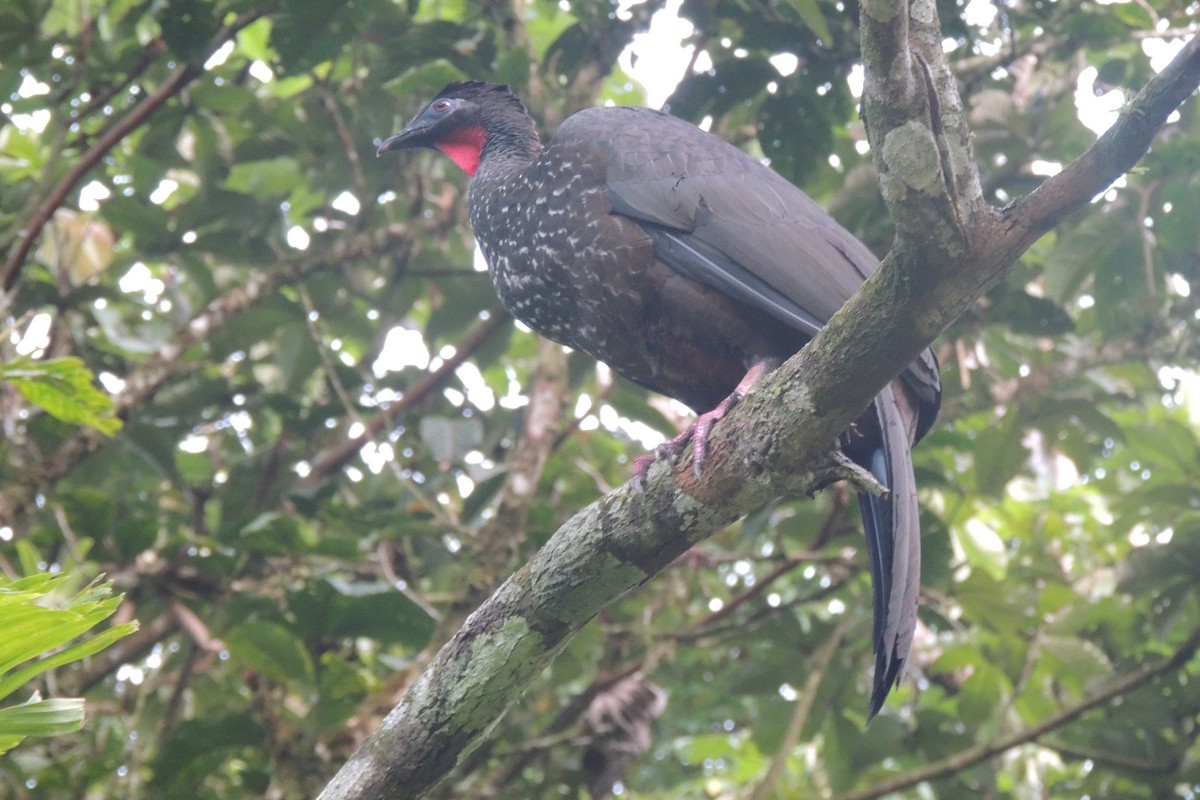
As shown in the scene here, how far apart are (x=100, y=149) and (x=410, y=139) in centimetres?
92

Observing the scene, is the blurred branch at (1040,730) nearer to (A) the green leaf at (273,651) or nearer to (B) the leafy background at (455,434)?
(B) the leafy background at (455,434)

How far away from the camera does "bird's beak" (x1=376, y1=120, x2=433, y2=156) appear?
3.74 metres

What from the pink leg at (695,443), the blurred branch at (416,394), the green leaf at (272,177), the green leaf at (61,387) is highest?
the green leaf at (272,177)

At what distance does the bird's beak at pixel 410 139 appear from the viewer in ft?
12.3

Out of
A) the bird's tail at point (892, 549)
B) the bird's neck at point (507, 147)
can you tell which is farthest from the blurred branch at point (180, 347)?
the bird's tail at point (892, 549)

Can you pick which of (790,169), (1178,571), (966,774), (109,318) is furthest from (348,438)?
(1178,571)

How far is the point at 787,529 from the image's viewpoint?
389cm

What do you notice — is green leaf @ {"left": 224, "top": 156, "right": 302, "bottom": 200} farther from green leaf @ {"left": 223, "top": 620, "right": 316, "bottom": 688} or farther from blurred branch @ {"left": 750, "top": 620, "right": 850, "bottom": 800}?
blurred branch @ {"left": 750, "top": 620, "right": 850, "bottom": 800}

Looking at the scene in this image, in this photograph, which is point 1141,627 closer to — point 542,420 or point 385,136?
point 542,420

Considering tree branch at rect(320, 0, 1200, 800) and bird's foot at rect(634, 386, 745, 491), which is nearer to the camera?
tree branch at rect(320, 0, 1200, 800)

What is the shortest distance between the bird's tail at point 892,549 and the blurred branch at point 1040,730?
1.13 meters

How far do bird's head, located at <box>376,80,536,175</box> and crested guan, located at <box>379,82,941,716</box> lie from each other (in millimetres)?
571

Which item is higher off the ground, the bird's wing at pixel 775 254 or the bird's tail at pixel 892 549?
the bird's wing at pixel 775 254

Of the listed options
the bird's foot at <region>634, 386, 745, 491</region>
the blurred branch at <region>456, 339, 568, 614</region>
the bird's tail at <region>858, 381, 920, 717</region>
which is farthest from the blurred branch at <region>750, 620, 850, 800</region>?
the bird's foot at <region>634, 386, 745, 491</region>
